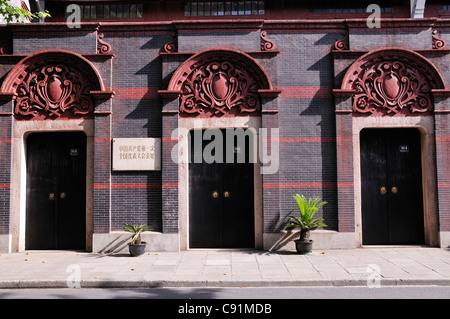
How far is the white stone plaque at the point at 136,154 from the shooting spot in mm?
10312

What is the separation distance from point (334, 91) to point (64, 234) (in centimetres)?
848

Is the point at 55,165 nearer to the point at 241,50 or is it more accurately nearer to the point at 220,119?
the point at 220,119

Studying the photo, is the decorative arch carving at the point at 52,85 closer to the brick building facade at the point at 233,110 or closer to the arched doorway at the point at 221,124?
the brick building facade at the point at 233,110

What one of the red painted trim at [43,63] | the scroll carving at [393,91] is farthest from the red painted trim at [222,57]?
the scroll carving at [393,91]

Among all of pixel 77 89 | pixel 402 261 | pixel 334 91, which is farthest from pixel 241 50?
pixel 402 261

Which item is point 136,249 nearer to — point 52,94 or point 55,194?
point 55,194

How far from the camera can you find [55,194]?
10.6 metres

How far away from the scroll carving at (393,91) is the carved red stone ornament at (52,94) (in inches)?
297

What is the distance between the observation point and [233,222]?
34.4ft

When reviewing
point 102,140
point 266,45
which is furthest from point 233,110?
point 102,140

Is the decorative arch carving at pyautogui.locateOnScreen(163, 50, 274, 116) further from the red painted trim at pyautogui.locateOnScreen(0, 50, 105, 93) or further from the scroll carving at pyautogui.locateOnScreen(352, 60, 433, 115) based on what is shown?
the scroll carving at pyautogui.locateOnScreen(352, 60, 433, 115)

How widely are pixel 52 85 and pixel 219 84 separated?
4.64m

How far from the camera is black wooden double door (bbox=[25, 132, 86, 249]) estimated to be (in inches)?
416

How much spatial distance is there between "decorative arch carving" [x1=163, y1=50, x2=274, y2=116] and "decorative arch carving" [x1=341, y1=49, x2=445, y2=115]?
8.26 feet
